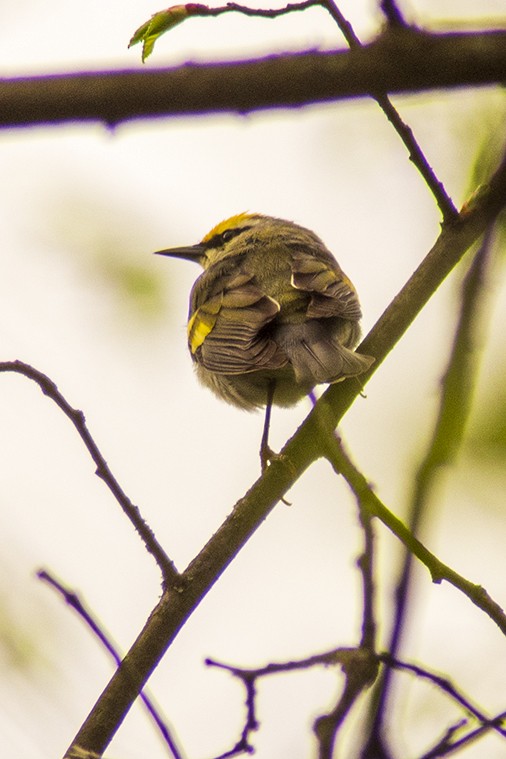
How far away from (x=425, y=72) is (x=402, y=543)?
84 centimetres

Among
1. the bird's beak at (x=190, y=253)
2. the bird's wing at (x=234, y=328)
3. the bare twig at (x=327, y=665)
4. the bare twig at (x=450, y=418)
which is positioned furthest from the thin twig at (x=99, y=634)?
the bird's beak at (x=190, y=253)

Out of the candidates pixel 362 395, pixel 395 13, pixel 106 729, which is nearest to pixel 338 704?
pixel 395 13

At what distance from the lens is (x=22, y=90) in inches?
49.4

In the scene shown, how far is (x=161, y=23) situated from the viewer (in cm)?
340

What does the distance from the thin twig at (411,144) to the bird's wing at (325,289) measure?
1219mm

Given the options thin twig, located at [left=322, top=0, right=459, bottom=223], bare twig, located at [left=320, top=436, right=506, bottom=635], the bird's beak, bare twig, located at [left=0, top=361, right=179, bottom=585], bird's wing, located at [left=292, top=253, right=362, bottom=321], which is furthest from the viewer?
the bird's beak

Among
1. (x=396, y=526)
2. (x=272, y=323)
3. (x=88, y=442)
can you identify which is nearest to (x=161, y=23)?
(x=88, y=442)

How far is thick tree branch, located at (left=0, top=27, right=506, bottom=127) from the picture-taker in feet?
4.03

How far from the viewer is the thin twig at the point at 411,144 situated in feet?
9.24

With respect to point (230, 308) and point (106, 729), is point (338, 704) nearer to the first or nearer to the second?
point (106, 729)

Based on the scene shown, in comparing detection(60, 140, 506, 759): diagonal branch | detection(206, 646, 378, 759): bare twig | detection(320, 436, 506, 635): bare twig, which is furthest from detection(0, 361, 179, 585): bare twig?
detection(320, 436, 506, 635): bare twig

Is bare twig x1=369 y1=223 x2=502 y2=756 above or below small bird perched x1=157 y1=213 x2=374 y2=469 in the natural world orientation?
below

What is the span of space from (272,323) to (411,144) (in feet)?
6.43

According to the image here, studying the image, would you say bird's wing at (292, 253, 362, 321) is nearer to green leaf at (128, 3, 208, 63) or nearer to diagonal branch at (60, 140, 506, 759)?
diagonal branch at (60, 140, 506, 759)
